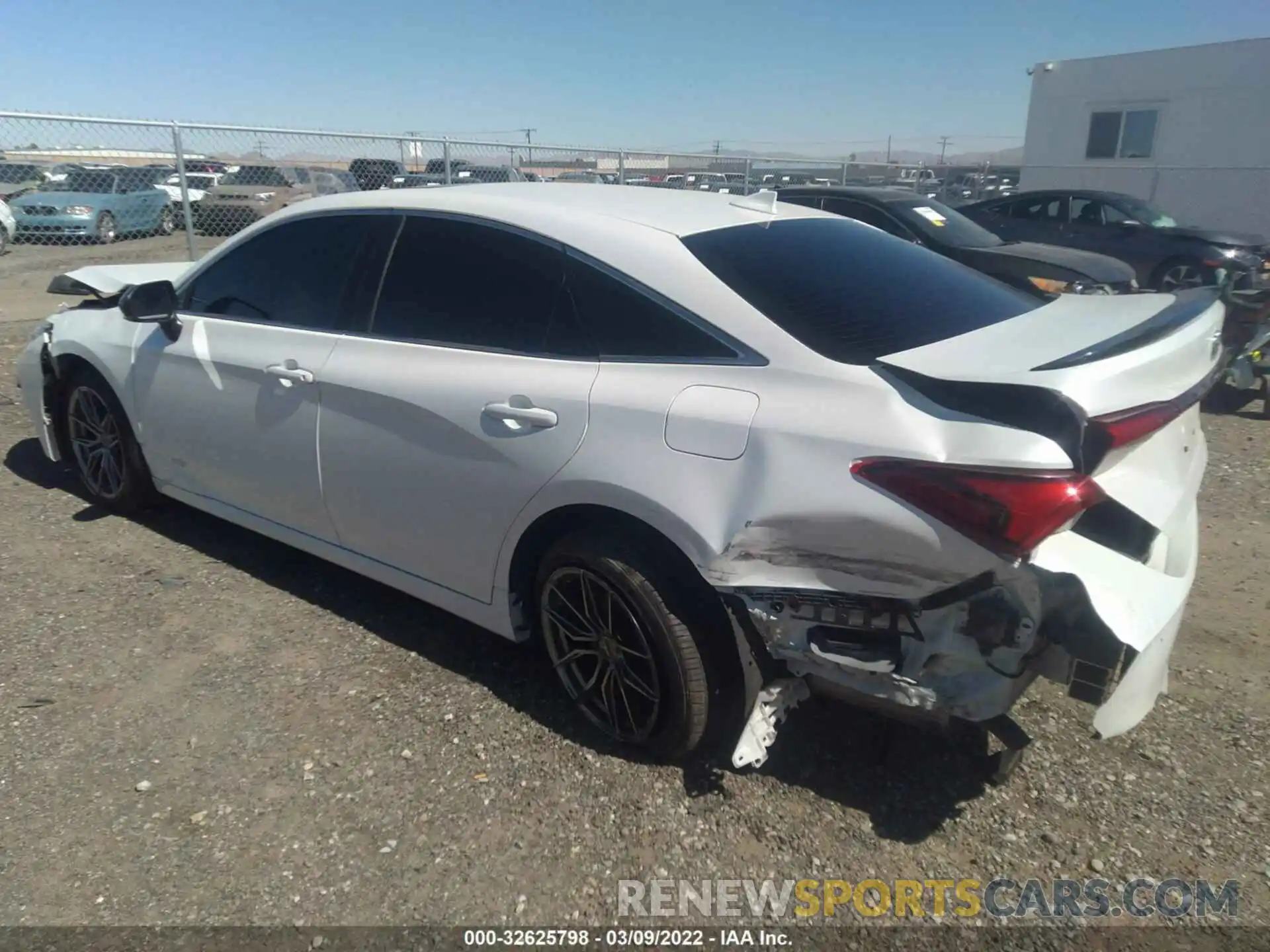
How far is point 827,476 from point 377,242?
6.53 feet

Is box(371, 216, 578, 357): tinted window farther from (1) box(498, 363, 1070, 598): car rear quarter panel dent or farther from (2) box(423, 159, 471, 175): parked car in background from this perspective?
(2) box(423, 159, 471, 175): parked car in background

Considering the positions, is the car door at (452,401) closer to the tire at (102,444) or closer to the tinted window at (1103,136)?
the tire at (102,444)

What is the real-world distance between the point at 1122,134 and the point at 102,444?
2325cm

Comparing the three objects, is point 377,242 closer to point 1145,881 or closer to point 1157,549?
point 1157,549

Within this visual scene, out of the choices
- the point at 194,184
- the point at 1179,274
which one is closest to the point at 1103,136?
the point at 1179,274

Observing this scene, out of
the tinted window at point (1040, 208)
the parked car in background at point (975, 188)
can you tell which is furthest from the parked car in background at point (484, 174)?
the parked car in background at point (975, 188)

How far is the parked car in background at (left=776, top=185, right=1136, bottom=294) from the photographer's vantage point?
7273 millimetres

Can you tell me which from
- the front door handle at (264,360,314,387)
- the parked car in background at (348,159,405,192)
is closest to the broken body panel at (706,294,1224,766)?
the front door handle at (264,360,314,387)

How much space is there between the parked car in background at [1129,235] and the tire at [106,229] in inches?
479

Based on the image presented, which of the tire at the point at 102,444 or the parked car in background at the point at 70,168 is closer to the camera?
the tire at the point at 102,444

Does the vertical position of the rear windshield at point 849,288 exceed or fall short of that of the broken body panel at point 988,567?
it exceeds it

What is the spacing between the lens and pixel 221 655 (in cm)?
329

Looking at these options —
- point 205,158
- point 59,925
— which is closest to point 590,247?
point 59,925

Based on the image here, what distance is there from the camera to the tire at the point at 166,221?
12.6 metres
